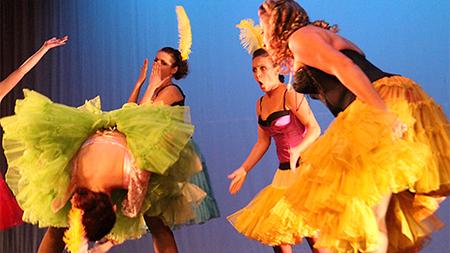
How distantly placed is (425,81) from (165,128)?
1.85 metres

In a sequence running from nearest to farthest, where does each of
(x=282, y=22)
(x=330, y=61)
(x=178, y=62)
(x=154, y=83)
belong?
(x=330, y=61), (x=282, y=22), (x=154, y=83), (x=178, y=62)

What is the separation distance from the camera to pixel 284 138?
355cm

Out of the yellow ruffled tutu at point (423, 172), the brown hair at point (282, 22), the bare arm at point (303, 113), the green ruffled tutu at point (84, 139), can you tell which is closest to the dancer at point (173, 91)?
the green ruffled tutu at point (84, 139)

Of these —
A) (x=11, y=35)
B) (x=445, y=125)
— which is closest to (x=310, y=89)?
(x=445, y=125)

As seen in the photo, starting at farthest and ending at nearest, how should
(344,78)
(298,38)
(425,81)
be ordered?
(425,81), (298,38), (344,78)

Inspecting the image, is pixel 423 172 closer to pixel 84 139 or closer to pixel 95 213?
pixel 95 213

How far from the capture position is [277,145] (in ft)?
11.7

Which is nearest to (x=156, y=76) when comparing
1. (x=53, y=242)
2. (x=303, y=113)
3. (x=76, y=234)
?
(x=303, y=113)

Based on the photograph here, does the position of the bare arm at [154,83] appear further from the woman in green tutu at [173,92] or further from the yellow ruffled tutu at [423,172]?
the yellow ruffled tutu at [423,172]

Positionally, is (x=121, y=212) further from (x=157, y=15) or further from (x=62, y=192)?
(x=157, y=15)

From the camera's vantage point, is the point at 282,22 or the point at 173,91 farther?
the point at 173,91

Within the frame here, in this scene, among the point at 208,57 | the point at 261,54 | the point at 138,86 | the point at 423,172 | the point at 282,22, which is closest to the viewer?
the point at 423,172

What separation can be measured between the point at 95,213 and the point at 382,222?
89 cm

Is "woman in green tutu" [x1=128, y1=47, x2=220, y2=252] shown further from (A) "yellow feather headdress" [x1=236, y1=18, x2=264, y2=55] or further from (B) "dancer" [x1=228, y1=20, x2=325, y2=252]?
(A) "yellow feather headdress" [x1=236, y1=18, x2=264, y2=55]
